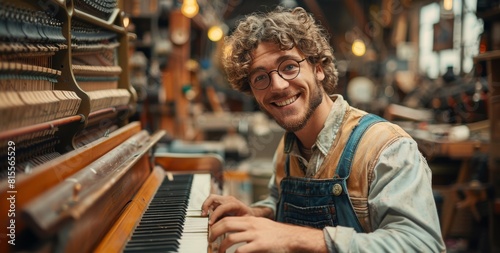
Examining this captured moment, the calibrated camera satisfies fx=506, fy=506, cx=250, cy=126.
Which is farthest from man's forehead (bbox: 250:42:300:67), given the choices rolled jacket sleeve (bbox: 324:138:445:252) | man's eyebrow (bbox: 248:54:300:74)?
rolled jacket sleeve (bbox: 324:138:445:252)

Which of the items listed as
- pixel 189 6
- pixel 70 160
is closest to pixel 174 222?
pixel 70 160

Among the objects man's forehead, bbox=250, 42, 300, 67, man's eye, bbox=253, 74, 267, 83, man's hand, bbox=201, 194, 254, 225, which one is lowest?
man's hand, bbox=201, 194, 254, 225

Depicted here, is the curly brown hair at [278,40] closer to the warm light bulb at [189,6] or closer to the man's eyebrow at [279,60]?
the man's eyebrow at [279,60]

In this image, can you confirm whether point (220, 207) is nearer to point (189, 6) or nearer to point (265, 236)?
point (265, 236)

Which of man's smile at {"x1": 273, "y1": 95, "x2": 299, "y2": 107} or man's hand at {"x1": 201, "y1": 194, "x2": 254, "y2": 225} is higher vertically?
man's smile at {"x1": 273, "y1": 95, "x2": 299, "y2": 107}

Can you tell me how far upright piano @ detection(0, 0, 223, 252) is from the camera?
135 cm

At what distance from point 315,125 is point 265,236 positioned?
80 centimetres

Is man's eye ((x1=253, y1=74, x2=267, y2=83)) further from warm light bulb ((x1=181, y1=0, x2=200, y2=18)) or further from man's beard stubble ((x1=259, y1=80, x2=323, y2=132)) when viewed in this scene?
warm light bulb ((x1=181, y1=0, x2=200, y2=18))

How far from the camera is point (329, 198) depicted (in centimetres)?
230

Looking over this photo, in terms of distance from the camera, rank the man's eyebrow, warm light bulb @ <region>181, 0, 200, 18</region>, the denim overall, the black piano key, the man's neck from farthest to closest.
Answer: warm light bulb @ <region>181, 0, 200, 18</region> → the man's neck → the man's eyebrow → the denim overall → the black piano key

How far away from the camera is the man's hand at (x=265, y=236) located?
1.84 metres

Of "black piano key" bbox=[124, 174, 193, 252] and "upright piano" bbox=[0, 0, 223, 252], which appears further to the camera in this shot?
"black piano key" bbox=[124, 174, 193, 252]

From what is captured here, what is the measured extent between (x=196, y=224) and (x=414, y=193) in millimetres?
878

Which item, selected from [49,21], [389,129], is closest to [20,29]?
[49,21]
